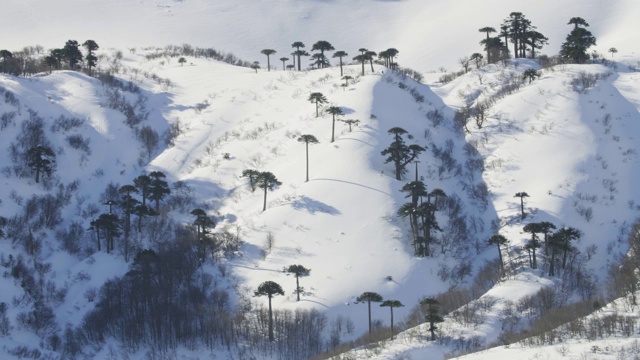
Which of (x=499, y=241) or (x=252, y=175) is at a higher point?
→ (x=252, y=175)

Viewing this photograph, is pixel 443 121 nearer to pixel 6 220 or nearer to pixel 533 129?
pixel 533 129

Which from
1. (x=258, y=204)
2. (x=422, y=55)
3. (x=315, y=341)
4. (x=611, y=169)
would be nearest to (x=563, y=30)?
(x=422, y=55)

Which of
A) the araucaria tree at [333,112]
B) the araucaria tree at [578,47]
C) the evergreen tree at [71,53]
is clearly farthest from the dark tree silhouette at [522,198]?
the evergreen tree at [71,53]

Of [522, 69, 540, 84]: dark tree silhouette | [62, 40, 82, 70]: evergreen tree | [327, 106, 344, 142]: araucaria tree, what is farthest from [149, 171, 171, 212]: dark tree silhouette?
[522, 69, 540, 84]: dark tree silhouette

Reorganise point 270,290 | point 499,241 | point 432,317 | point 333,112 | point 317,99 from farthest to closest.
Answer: point 317,99
point 333,112
point 499,241
point 270,290
point 432,317

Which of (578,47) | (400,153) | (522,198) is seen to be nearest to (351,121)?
(400,153)

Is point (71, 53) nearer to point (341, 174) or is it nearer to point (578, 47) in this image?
point (341, 174)

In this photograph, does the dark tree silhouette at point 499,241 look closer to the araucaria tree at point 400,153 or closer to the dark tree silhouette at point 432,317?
the dark tree silhouette at point 432,317
